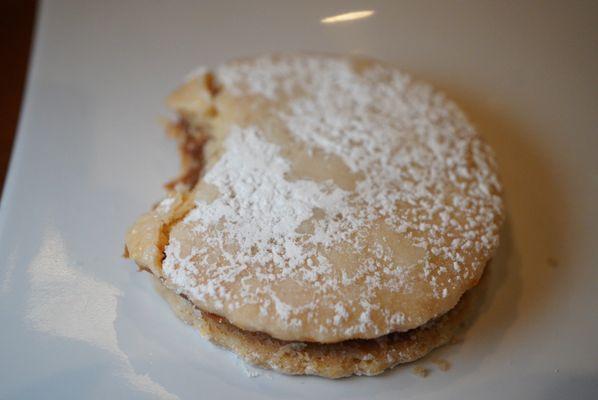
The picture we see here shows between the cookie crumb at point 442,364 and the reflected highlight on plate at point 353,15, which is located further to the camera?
the reflected highlight on plate at point 353,15

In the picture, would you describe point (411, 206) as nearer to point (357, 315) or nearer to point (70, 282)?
point (357, 315)

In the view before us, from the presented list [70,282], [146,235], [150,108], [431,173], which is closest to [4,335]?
[70,282]

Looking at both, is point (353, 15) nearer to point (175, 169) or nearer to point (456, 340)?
point (175, 169)

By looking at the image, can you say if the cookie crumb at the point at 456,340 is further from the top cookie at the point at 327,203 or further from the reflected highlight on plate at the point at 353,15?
the reflected highlight on plate at the point at 353,15

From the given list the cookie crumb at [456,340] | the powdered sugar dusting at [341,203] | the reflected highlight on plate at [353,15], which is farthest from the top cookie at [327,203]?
the reflected highlight on plate at [353,15]

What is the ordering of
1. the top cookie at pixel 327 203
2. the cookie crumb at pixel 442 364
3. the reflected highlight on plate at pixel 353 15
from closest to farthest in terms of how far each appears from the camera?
the top cookie at pixel 327 203 → the cookie crumb at pixel 442 364 → the reflected highlight on plate at pixel 353 15

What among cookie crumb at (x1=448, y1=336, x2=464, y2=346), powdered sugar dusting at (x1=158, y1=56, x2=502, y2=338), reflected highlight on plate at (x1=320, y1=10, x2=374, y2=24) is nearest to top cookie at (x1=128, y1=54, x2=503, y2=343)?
powdered sugar dusting at (x1=158, y1=56, x2=502, y2=338)
